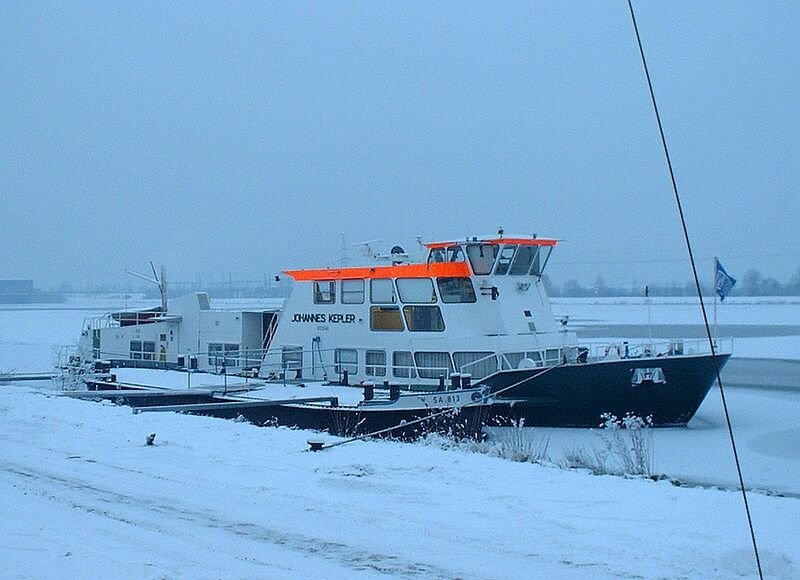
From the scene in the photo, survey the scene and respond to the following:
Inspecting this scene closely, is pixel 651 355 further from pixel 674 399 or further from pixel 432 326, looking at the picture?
pixel 432 326

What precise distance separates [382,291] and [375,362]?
5.10 feet

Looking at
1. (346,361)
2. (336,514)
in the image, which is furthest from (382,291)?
(336,514)

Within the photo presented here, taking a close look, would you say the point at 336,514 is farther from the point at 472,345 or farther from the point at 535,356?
the point at 535,356

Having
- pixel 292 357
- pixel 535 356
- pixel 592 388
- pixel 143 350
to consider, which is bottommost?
pixel 592 388

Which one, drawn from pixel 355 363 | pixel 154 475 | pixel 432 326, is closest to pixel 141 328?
pixel 355 363

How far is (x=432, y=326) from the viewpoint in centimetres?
1906

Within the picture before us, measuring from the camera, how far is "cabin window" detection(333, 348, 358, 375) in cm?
2009

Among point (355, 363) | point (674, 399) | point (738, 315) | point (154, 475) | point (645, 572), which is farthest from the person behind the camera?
point (738, 315)

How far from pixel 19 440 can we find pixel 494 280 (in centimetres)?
1042

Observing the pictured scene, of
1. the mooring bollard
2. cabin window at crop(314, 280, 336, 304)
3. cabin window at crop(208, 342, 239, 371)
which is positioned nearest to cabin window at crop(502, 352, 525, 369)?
cabin window at crop(314, 280, 336, 304)

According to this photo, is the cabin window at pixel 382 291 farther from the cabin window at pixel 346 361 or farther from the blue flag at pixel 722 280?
the blue flag at pixel 722 280

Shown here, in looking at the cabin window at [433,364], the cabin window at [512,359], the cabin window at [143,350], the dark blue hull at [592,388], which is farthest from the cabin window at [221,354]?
the dark blue hull at [592,388]

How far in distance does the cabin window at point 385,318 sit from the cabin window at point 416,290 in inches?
13.6

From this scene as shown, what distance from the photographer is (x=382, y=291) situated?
19703mm
